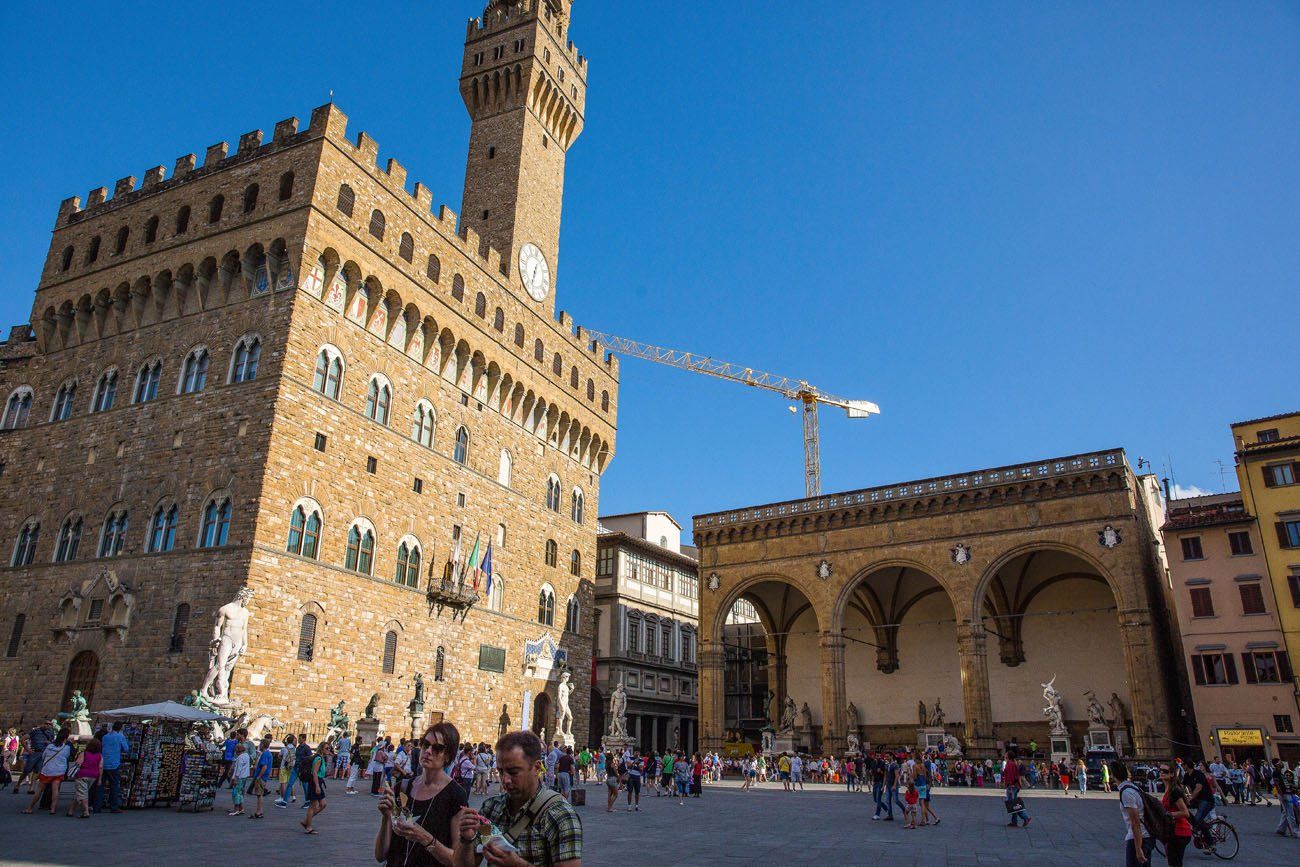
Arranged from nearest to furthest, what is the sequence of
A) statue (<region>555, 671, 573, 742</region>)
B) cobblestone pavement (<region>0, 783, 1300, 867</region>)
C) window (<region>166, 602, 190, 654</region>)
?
cobblestone pavement (<region>0, 783, 1300, 867</region>)
window (<region>166, 602, 190, 654</region>)
statue (<region>555, 671, 573, 742</region>)

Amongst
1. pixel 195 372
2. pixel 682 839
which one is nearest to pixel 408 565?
pixel 195 372

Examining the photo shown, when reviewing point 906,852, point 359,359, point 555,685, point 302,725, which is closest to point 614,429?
point 555,685

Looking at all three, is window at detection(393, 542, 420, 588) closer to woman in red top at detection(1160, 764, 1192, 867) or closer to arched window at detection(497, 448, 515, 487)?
arched window at detection(497, 448, 515, 487)

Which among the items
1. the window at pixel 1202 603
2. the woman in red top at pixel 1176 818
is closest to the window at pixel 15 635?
the woman in red top at pixel 1176 818

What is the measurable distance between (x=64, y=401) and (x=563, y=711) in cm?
2062

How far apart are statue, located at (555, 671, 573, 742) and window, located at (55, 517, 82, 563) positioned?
1714cm

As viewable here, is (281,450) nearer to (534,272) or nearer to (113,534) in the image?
(113,534)

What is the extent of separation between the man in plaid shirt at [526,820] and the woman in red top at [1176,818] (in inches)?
293

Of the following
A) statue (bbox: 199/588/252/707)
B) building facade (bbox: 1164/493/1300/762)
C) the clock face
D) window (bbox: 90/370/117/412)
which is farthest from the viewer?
the clock face

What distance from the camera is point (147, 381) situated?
88.9 feet

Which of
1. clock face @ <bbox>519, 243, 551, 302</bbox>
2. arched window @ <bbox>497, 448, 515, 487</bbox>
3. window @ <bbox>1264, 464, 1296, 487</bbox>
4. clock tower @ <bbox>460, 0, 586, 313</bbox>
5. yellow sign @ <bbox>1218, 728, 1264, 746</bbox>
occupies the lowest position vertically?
yellow sign @ <bbox>1218, 728, 1264, 746</bbox>

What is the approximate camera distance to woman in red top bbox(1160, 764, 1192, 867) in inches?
327

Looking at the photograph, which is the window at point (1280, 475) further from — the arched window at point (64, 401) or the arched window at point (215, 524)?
the arched window at point (64, 401)

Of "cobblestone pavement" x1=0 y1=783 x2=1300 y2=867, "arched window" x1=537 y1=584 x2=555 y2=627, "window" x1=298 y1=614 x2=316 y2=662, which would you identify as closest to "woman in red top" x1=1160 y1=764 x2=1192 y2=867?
"cobblestone pavement" x1=0 y1=783 x2=1300 y2=867
